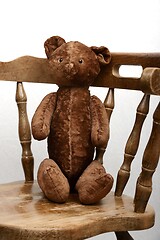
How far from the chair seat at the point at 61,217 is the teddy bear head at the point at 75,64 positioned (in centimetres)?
25

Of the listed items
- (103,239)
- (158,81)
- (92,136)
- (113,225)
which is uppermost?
(158,81)

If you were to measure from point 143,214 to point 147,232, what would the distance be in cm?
70

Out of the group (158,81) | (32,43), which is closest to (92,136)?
(158,81)

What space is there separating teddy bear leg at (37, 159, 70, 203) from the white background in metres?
0.46

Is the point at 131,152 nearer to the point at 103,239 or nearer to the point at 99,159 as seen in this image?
the point at 99,159

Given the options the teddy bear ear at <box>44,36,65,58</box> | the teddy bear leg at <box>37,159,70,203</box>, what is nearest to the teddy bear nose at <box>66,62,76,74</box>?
the teddy bear ear at <box>44,36,65,58</box>

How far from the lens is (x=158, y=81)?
0.96 meters

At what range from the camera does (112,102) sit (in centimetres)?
130

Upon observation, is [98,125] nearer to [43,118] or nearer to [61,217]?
[43,118]

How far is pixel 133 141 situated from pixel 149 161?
0.16m

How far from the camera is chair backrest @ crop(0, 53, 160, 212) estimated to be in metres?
1.04

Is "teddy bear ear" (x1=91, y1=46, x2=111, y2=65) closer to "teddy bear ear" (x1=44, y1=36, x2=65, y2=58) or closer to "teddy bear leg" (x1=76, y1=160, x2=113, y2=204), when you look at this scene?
"teddy bear ear" (x1=44, y1=36, x2=65, y2=58)

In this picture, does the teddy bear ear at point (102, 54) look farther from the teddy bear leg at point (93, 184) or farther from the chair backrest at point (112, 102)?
the teddy bear leg at point (93, 184)

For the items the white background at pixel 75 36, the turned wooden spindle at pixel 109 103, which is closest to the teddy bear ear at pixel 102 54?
the turned wooden spindle at pixel 109 103
